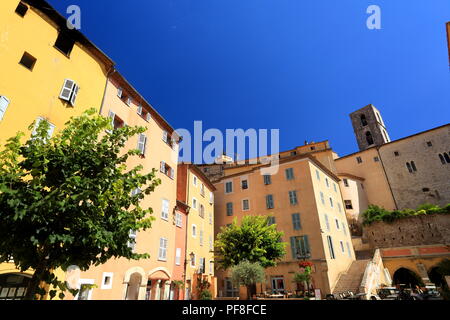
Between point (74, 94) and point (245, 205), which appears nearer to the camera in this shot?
point (74, 94)

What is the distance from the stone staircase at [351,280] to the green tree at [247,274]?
30.4 feet

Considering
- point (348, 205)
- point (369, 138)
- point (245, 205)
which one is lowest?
point (245, 205)

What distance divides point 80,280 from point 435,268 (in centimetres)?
3683

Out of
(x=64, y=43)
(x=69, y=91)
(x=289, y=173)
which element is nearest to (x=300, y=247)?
(x=289, y=173)

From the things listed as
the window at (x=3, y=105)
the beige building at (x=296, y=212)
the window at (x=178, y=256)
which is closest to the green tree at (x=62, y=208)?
the window at (x=3, y=105)

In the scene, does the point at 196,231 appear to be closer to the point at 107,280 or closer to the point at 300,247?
the point at 300,247

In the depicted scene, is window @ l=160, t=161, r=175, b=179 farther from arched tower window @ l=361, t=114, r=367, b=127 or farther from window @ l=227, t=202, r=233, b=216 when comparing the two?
arched tower window @ l=361, t=114, r=367, b=127

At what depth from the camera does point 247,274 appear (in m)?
20.0

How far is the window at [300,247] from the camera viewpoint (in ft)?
84.6

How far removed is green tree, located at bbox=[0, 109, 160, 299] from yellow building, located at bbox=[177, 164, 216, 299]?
639 inches

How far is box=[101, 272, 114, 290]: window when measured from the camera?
526 inches

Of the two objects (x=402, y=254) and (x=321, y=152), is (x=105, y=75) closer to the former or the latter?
(x=402, y=254)

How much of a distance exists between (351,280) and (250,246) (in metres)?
11.5

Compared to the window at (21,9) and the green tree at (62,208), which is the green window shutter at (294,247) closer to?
the green tree at (62,208)
